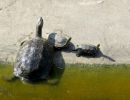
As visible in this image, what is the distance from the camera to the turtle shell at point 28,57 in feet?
39.1

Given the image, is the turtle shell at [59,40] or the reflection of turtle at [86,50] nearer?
the reflection of turtle at [86,50]

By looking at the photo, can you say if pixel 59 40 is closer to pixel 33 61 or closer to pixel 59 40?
pixel 59 40

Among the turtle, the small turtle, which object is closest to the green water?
the turtle

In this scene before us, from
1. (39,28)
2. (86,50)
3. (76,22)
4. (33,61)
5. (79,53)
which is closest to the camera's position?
(33,61)

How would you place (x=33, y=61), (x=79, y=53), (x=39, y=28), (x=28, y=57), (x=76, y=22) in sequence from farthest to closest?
1. (x=76, y=22)
2. (x=39, y=28)
3. (x=79, y=53)
4. (x=28, y=57)
5. (x=33, y=61)

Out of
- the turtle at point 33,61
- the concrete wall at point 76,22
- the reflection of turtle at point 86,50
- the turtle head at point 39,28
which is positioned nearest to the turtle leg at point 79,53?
the reflection of turtle at point 86,50

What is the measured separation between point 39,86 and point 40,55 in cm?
82

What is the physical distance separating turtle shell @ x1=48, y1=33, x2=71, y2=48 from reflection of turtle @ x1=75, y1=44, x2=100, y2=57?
356 millimetres

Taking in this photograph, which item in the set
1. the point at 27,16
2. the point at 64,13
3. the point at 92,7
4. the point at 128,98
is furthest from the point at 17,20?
the point at 128,98

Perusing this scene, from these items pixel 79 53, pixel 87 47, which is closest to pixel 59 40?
pixel 79 53

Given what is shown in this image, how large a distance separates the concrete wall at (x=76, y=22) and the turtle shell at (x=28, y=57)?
1.98ft

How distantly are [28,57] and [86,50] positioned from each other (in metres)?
1.66

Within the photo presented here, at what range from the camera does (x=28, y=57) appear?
12148 millimetres

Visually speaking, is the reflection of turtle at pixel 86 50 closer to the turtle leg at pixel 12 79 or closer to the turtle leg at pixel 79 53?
the turtle leg at pixel 79 53
